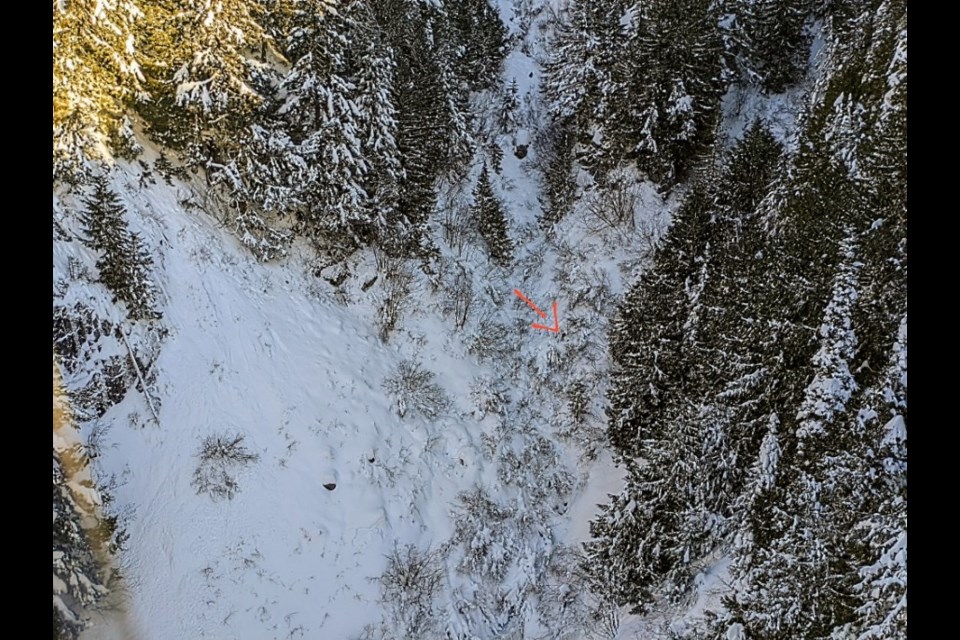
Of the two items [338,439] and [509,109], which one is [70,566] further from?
[509,109]

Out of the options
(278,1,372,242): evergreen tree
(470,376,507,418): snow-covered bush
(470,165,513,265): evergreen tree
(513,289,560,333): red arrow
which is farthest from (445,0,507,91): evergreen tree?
(470,376,507,418): snow-covered bush

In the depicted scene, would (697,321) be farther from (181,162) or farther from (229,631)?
(181,162)

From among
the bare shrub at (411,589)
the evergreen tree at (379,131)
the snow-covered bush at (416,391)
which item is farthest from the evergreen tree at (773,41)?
the bare shrub at (411,589)

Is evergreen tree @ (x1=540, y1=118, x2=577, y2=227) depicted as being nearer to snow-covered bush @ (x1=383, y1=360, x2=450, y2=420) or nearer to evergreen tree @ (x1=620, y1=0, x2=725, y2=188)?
evergreen tree @ (x1=620, y1=0, x2=725, y2=188)

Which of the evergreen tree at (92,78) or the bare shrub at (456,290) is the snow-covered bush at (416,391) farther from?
the evergreen tree at (92,78)

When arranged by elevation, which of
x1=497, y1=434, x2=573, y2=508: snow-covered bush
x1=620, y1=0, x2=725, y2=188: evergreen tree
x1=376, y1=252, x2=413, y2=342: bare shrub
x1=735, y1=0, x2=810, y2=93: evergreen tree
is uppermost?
x1=735, y1=0, x2=810, y2=93: evergreen tree

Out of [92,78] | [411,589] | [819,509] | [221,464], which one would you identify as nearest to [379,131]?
[92,78]
